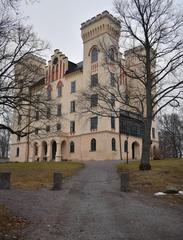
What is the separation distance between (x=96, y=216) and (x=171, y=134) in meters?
54.5

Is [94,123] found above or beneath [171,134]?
above

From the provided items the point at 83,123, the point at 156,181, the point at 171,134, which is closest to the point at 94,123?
the point at 83,123

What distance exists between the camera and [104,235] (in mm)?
6848

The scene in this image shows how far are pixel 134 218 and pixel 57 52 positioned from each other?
162 feet

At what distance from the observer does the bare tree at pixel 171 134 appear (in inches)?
2334

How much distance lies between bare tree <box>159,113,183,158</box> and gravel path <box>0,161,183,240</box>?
45.8 m

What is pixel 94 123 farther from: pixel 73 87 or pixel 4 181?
pixel 4 181

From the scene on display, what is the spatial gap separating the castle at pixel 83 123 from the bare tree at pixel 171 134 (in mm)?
6274

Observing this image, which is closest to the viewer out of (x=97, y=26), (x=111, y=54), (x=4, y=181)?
(x=4, y=181)

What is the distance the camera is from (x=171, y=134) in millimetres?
60562

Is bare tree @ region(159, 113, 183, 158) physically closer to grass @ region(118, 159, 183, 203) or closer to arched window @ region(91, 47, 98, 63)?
arched window @ region(91, 47, 98, 63)

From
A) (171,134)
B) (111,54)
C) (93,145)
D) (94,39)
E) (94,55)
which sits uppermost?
(94,39)

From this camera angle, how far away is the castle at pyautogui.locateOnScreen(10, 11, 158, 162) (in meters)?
43.8

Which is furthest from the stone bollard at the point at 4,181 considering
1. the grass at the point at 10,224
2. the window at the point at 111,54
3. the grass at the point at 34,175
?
the window at the point at 111,54
